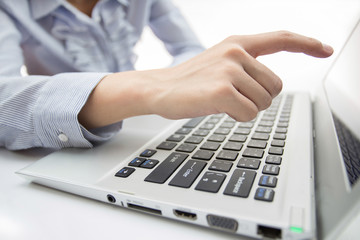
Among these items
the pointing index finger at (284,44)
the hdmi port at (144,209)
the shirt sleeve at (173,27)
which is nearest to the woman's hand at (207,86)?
the pointing index finger at (284,44)

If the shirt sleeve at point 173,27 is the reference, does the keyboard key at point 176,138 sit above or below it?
below

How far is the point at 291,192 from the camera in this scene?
0.65ft

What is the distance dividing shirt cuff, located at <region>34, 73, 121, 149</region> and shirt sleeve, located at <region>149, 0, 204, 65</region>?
1.58 ft

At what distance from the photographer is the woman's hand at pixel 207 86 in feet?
0.89

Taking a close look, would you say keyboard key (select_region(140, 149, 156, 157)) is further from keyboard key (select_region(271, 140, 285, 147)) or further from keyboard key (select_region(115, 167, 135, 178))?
keyboard key (select_region(271, 140, 285, 147))

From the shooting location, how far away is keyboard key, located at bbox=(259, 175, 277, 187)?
0.21 meters

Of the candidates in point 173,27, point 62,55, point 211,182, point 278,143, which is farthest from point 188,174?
point 173,27

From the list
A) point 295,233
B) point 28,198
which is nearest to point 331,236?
point 295,233

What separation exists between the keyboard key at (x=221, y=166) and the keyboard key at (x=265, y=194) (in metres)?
0.05

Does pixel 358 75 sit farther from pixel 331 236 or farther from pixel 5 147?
pixel 5 147

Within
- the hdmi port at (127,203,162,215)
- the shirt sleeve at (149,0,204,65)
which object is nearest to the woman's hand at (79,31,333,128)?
the hdmi port at (127,203,162,215)

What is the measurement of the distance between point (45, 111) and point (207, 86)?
23 cm

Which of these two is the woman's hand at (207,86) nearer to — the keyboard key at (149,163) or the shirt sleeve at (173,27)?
the keyboard key at (149,163)

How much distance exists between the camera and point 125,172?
0.26m
